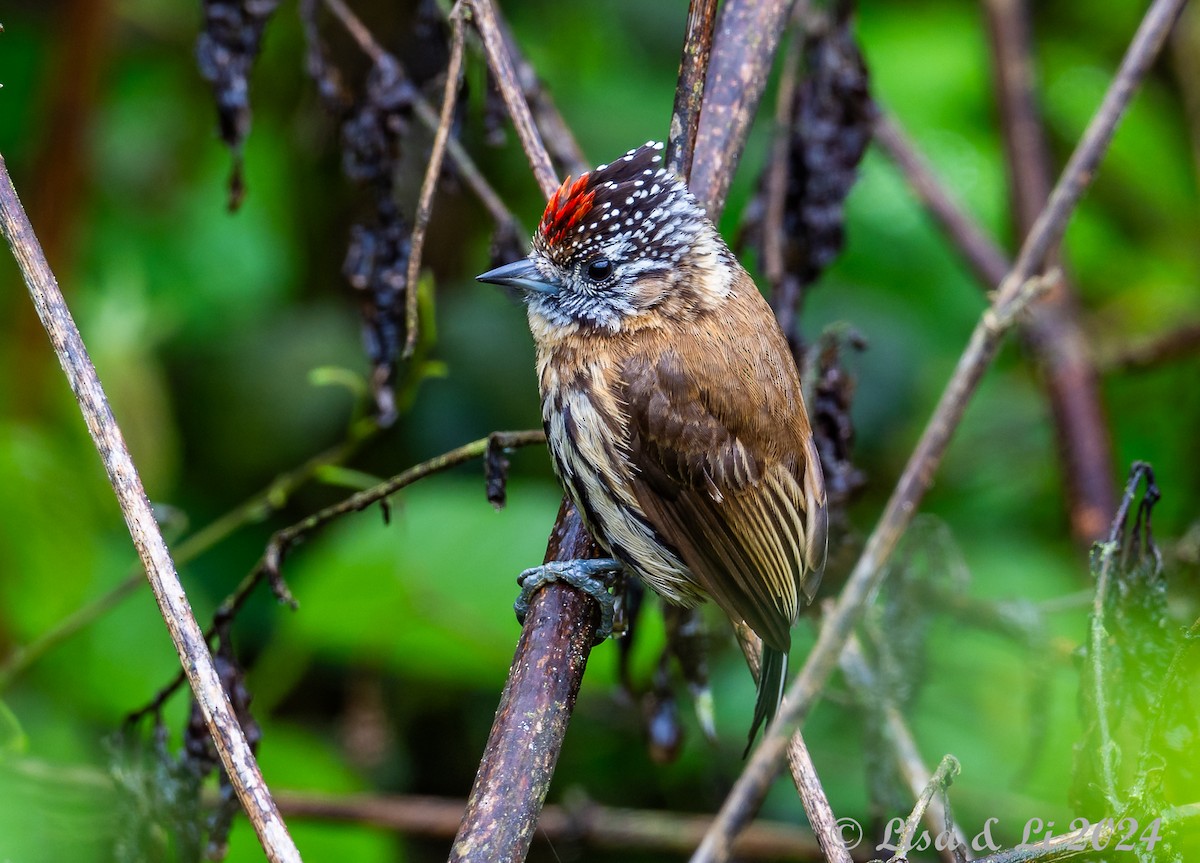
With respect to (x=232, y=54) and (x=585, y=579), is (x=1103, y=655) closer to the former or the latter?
(x=585, y=579)

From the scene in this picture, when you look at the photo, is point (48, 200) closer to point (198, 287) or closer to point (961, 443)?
point (198, 287)

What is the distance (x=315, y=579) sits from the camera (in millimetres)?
3752

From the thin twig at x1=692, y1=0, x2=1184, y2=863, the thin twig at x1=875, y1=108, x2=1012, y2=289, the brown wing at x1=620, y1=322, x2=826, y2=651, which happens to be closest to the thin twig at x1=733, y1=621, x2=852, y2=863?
the thin twig at x1=692, y1=0, x2=1184, y2=863

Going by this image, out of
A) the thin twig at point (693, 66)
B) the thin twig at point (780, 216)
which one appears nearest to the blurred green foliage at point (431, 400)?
the thin twig at point (780, 216)

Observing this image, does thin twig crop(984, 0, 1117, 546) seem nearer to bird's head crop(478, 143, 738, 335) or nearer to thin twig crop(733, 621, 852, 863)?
bird's head crop(478, 143, 738, 335)

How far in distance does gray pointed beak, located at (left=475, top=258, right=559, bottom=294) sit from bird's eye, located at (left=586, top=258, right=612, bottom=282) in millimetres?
79

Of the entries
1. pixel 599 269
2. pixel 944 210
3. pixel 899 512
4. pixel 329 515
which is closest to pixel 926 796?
pixel 899 512

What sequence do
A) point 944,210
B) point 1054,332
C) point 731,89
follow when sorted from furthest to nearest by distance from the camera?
point 944,210
point 1054,332
point 731,89

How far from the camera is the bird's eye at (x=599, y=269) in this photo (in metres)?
2.79

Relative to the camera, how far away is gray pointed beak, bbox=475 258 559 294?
2762 millimetres

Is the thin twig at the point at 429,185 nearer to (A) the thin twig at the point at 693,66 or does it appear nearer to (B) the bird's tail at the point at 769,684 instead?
(A) the thin twig at the point at 693,66

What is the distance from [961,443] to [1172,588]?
1644 mm

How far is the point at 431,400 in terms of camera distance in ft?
14.9

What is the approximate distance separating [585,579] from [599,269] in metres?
0.90
